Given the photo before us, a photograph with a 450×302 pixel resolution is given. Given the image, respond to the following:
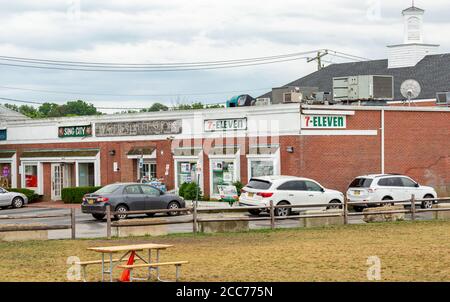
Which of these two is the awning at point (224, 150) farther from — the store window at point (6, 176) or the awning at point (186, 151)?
the store window at point (6, 176)

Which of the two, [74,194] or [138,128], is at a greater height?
[138,128]

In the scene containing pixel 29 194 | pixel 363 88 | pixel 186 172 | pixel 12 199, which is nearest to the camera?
pixel 363 88

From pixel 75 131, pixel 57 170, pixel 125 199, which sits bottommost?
pixel 125 199

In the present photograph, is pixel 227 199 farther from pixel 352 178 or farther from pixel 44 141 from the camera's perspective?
pixel 44 141

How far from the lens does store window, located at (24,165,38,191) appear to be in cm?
5509

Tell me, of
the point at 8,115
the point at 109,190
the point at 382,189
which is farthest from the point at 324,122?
the point at 8,115

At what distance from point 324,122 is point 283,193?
7.94 metres

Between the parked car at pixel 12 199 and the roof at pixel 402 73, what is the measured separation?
78.5 ft

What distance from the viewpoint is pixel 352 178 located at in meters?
43.9

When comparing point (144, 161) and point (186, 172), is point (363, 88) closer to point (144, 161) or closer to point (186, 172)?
point (186, 172)

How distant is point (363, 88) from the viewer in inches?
1845

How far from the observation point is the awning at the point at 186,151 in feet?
153

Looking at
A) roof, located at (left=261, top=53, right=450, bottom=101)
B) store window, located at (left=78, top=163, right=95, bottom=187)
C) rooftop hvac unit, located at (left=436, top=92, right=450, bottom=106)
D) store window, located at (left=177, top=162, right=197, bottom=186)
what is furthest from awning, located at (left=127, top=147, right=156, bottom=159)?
roof, located at (left=261, top=53, right=450, bottom=101)
